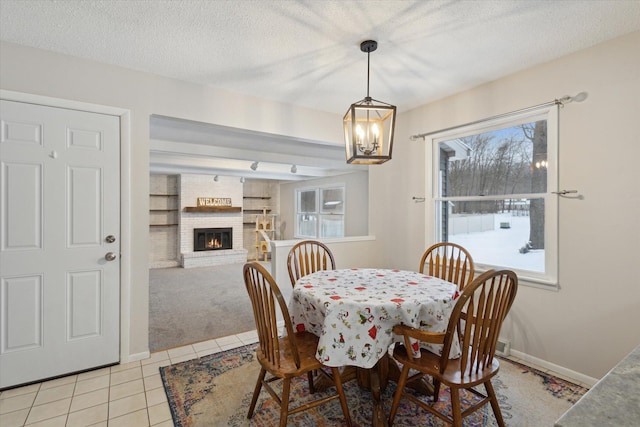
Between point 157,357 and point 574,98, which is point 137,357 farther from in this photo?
point 574,98

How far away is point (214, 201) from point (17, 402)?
Answer: 5954 millimetres

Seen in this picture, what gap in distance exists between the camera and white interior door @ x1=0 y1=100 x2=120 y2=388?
220 cm

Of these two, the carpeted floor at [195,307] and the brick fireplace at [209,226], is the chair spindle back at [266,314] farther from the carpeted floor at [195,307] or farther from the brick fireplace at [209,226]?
the brick fireplace at [209,226]

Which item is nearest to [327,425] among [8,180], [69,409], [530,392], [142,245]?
[530,392]

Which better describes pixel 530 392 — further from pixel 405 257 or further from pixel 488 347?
pixel 405 257

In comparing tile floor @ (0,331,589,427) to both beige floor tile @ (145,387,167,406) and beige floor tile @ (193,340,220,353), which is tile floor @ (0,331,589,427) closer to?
beige floor tile @ (145,387,167,406)

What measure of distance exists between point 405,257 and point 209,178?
5.61 metres

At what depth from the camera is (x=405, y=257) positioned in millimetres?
3703

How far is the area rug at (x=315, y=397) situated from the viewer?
6.02ft

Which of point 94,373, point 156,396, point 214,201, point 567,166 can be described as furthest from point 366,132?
point 214,201

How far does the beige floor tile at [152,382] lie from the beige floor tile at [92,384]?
26cm

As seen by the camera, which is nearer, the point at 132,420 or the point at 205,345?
the point at 132,420

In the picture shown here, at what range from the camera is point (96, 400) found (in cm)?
206

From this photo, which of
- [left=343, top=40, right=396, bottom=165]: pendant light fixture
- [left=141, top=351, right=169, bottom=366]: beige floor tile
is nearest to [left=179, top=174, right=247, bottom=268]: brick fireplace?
[left=141, top=351, right=169, bottom=366]: beige floor tile
